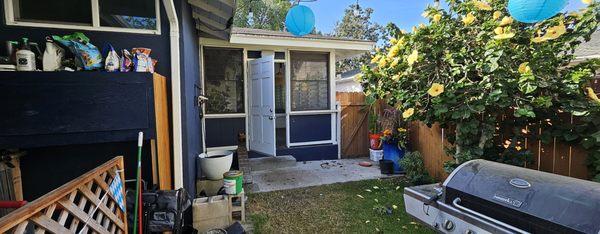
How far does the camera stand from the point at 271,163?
5371 mm

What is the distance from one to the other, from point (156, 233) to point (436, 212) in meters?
2.31

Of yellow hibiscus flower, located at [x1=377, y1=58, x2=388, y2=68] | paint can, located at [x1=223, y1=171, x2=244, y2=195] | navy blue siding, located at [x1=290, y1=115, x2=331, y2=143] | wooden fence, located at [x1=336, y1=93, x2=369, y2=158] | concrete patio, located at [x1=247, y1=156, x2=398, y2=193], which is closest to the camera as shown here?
paint can, located at [x1=223, y1=171, x2=244, y2=195]

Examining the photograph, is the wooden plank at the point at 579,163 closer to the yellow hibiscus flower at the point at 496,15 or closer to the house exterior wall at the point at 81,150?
the yellow hibiscus flower at the point at 496,15

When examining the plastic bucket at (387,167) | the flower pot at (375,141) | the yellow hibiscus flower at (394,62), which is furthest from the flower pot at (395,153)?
the yellow hibiscus flower at (394,62)

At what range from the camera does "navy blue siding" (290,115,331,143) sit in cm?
594

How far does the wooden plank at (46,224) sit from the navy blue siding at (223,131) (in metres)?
4.29

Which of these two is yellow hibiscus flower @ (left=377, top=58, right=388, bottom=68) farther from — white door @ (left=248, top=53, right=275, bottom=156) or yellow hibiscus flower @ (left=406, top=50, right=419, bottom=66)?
white door @ (left=248, top=53, right=275, bottom=156)

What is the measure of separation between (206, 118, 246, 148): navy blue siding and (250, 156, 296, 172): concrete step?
650mm

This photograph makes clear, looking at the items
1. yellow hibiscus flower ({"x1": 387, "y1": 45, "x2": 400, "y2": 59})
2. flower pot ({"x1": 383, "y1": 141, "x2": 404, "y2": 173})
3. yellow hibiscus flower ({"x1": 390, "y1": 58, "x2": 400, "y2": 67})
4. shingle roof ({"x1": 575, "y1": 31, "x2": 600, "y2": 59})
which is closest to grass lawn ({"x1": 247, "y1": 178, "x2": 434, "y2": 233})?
flower pot ({"x1": 383, "y1": 141, "x2": 404, "y2": 173})

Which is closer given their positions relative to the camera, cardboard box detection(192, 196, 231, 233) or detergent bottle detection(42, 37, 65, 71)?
detergent bottle detection(42, 37, 65, 71)

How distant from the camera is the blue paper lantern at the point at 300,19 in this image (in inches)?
153

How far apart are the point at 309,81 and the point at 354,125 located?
4.85 ft

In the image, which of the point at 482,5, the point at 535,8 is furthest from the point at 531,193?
the point at 482,5

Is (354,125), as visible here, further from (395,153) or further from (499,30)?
(499,30)
